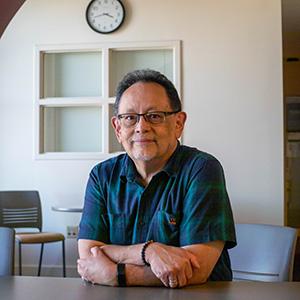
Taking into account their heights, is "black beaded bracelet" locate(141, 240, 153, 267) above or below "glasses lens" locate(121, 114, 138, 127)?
below

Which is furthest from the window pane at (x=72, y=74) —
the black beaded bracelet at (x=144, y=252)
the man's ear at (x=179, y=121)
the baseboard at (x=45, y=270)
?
the black beaded bracelet at (x=144, y=252)

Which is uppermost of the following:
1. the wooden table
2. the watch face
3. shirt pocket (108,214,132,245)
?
the watch face

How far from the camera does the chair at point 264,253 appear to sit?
1.50m

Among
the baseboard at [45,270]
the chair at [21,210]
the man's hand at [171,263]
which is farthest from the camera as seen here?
the baseboard at [45,270]

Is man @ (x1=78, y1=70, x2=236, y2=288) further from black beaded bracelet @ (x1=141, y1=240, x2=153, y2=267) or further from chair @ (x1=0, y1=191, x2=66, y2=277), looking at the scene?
chair @ (x1=0, y1=191, x2=66, y2=277)

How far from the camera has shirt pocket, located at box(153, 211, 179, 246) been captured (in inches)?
56.0

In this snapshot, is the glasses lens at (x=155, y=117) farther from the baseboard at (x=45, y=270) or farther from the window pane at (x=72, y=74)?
the baseboard at (x=45, y=270)

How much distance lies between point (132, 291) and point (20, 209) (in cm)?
323

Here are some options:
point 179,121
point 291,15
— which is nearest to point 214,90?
point 291,15

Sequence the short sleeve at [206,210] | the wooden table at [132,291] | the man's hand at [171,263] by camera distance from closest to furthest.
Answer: the wooden table at [132,291] < the man's hand at [171,263] < the short sleeve at [206,210]

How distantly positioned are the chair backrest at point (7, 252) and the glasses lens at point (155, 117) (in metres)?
0.59

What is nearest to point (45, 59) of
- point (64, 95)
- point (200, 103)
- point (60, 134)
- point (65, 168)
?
point (64, 95)

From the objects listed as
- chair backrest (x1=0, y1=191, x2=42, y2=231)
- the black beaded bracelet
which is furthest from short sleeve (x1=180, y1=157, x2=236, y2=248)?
chair backrest (x1=0, y1=191, x2=42, y2=231)

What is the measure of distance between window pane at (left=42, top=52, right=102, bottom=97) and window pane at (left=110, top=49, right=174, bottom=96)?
0.44 feet
